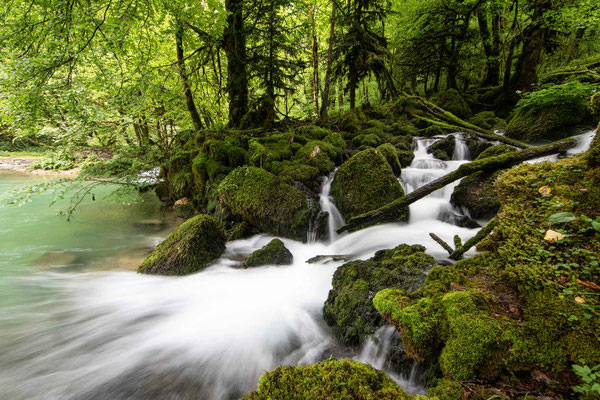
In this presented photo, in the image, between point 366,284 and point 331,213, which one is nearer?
point 366,284

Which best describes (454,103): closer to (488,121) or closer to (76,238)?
(488,121)

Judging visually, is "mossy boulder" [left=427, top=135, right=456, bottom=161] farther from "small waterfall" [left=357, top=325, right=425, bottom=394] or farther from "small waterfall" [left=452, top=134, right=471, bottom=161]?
"small waterfall" [left=357, top=325, right=425, bottom=394]

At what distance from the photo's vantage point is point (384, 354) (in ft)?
7.84

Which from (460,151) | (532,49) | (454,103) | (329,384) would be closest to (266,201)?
(329,384)

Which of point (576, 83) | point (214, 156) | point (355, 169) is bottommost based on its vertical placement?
point (355, 169)

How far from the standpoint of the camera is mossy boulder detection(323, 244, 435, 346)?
2.73 m

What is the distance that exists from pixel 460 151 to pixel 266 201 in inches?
253

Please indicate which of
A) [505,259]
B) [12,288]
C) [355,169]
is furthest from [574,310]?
[12,288]

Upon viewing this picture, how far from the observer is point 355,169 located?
5.87 metres

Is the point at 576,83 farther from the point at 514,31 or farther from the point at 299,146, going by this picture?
the point at 299,146

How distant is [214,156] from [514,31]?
11.6 m

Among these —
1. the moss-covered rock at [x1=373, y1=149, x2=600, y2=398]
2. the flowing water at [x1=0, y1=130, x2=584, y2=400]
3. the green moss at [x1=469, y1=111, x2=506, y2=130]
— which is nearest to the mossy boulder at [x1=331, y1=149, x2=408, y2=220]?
the flowing water at [x1=0, y1=130, x2=584, y2=400]

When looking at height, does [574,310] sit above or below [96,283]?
above

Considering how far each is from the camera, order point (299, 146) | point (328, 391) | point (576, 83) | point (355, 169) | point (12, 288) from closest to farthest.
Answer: point (328, 391), point (12, 288), point (355, 169), point (576, 83), point (299, 146)
